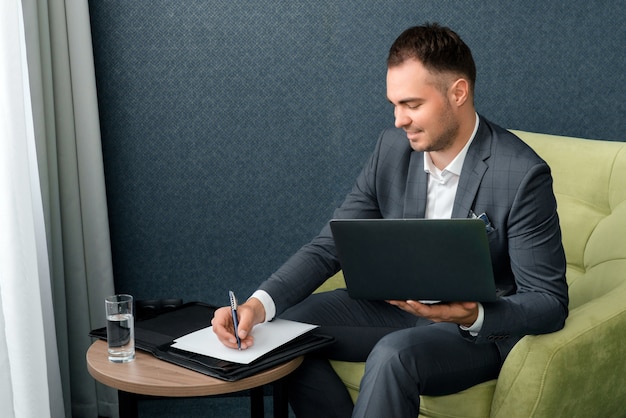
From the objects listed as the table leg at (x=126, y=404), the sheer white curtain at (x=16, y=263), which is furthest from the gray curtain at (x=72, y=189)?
the table leg at (x=126, y=404)

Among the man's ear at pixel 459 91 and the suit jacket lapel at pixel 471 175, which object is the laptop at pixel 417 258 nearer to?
the suit jacket lapel at pixel 471 175

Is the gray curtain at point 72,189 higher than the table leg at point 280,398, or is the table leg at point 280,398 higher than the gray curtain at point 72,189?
the gray curtain at point 72,189

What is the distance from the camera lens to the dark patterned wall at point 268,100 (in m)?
2.95

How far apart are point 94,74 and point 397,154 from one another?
115cm

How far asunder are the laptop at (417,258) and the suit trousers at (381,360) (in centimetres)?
18

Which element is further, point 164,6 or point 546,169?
point 164,6

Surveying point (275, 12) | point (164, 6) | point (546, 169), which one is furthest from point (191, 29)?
point (546, 169)

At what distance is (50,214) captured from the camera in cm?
276

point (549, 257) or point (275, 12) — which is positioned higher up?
point (275, 12)

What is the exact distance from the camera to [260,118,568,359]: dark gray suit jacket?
1.95 m

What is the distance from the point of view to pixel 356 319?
236cm

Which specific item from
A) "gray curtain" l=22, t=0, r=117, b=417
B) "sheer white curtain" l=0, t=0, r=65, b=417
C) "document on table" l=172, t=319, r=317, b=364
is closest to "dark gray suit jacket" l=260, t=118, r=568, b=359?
"document on table" l=172, t=319, r=317, b=364

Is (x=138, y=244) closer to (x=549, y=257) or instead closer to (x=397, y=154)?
(x=397, y=154)

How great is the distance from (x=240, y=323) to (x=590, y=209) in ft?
3.78
